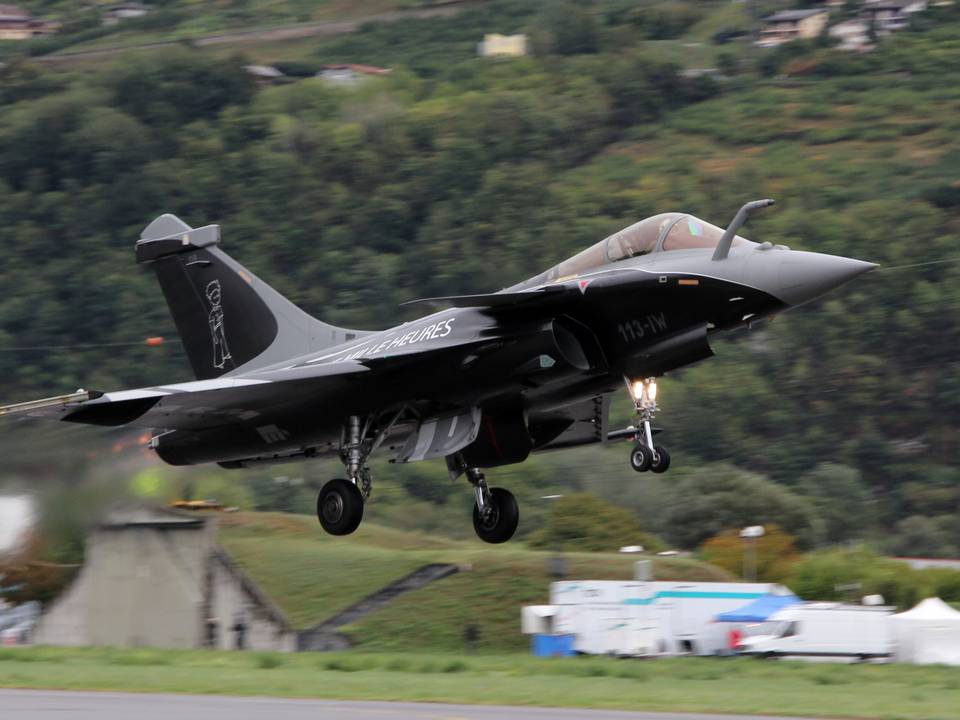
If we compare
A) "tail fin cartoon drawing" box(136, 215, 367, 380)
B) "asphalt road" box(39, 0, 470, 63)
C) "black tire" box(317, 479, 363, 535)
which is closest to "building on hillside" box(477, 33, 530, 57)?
"asphalt road" box(39, 0, 470, 63)

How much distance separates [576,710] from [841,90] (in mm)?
115327

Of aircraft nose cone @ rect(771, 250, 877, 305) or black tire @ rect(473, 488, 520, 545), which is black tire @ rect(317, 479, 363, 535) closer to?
black tire @ rect(473, 488, 520, 545)

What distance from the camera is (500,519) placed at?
2248 cm

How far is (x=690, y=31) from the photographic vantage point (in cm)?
14812

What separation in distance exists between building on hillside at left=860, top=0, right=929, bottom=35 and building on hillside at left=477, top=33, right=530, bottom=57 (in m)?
34.4

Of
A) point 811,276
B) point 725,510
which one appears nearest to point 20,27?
point 725,510

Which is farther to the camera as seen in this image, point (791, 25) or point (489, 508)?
point (791, 25)

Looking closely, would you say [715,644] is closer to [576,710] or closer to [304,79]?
[576,710]

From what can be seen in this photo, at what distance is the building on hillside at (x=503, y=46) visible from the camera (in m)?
150

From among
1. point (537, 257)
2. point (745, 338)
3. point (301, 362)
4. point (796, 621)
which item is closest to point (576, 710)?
point (301, 362)

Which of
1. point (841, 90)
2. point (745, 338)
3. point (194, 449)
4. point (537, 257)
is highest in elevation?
point (841, 90)

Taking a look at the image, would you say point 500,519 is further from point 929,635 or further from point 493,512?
point 929,635

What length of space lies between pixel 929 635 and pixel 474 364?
39.2 feet

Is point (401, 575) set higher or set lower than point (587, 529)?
lower
